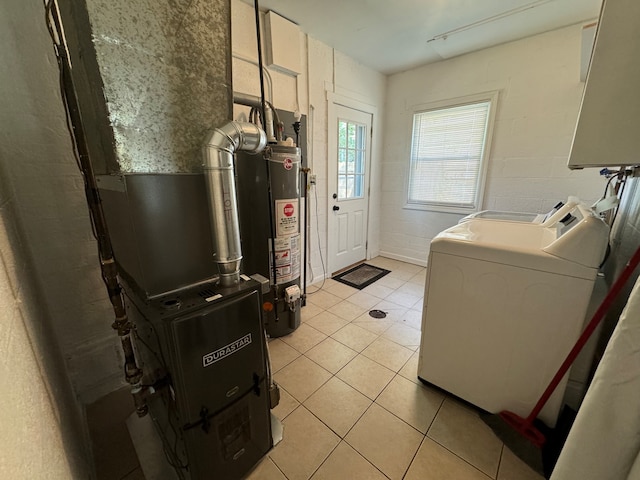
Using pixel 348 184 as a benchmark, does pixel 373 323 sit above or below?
below

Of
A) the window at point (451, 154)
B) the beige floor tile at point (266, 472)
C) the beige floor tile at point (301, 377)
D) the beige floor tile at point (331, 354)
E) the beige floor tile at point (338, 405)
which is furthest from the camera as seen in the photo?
the window at point (451, 154)

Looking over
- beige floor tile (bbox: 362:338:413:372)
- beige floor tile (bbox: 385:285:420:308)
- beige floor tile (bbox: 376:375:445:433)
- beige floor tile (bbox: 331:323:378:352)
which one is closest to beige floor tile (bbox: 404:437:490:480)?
beige floor tile (bbox: 376:375:445:433)

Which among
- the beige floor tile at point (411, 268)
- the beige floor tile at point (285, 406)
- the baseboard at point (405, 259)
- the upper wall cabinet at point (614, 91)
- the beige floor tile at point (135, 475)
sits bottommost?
the beige floor tile at point (135, 475)

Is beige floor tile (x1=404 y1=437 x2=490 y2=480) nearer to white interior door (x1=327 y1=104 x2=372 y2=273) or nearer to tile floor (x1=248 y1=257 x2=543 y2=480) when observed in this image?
tile floor (x1=248 y1=257 x2=543 y2=480)

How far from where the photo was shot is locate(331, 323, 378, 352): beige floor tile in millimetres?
2121

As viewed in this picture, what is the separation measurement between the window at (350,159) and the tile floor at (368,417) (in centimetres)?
185

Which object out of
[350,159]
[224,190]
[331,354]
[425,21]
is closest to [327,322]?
[331,354]

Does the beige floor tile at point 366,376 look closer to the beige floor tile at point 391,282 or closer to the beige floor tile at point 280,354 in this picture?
the beige floor tile at point 280,354

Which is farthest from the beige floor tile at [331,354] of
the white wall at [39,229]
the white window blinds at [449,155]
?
the white window blinds at [449,155]

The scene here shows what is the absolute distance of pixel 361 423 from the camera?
147cm

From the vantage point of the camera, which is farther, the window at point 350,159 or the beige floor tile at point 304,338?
the window at point 350,159

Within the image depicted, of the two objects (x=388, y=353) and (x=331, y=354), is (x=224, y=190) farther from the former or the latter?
(x=388, y=353)

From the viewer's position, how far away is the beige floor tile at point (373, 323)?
2.32 metres

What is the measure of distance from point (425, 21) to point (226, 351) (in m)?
3.09
